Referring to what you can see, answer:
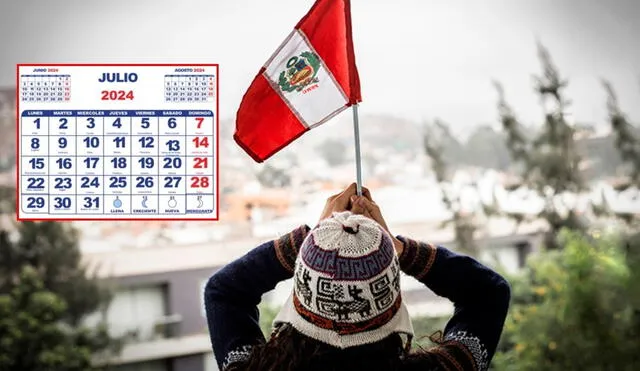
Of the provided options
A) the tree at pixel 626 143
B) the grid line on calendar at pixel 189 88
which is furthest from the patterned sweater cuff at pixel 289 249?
the tree at pixel 626 143

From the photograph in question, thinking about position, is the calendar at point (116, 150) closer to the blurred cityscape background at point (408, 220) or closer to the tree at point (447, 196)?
the blurred cityscape background at point (408, 220)

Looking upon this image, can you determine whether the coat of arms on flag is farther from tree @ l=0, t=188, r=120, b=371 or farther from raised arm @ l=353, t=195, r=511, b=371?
tree @ l=0, t=188, r=120, b=371

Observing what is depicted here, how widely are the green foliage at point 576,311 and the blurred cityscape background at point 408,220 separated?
0.04 feet

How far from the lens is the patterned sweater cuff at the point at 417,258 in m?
1.00

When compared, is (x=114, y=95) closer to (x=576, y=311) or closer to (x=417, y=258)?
(x=417, y=258)

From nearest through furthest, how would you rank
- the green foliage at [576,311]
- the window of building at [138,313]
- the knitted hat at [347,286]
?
the knitted hat at [347,286], the green foliage at [576,311], the window of building at [138,313]

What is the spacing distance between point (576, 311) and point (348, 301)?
3.39 meters

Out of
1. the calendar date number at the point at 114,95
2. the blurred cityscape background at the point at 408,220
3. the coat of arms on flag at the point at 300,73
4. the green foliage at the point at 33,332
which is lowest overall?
the green foliage at the point at 33,332

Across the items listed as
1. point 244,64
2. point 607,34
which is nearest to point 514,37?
point 607,34

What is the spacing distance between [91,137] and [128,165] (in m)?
0.14

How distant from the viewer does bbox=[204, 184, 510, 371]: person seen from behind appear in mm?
833

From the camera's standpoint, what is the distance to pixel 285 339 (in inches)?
34.1

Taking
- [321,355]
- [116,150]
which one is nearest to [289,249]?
[321,355]

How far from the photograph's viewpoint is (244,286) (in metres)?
0.99
